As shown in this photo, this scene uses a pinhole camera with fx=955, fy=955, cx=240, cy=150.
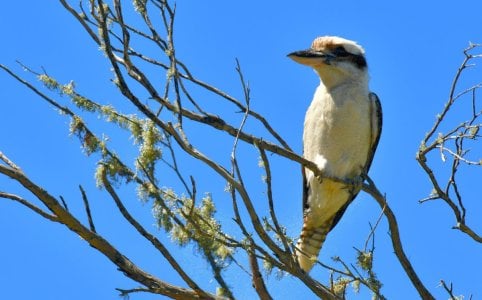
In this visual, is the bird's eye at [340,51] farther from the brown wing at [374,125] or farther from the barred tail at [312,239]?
the barred tail at [312,239]

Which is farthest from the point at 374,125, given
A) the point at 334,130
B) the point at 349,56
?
the point at 349,56

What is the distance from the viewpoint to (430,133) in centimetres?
442

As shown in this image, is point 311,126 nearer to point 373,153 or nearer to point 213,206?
point 373,153

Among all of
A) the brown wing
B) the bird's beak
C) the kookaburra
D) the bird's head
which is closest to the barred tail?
the kookaburra

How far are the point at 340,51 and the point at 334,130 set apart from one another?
22.7 inches

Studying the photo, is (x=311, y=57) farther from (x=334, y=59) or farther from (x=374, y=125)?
(x=374, y=125)

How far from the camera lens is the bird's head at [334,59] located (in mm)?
6025

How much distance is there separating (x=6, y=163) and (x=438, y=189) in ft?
6.48

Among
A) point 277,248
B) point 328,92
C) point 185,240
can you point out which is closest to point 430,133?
point 277,248

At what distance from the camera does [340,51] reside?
618 centimetres

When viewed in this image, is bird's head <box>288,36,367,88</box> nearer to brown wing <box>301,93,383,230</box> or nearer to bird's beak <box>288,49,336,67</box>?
bird's beak <box>288,49,336,67</box>

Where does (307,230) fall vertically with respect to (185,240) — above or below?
above

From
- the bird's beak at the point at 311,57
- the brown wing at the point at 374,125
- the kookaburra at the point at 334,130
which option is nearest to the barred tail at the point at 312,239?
the kookaburra at the point at 334,130

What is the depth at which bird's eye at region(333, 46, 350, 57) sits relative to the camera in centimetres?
617
